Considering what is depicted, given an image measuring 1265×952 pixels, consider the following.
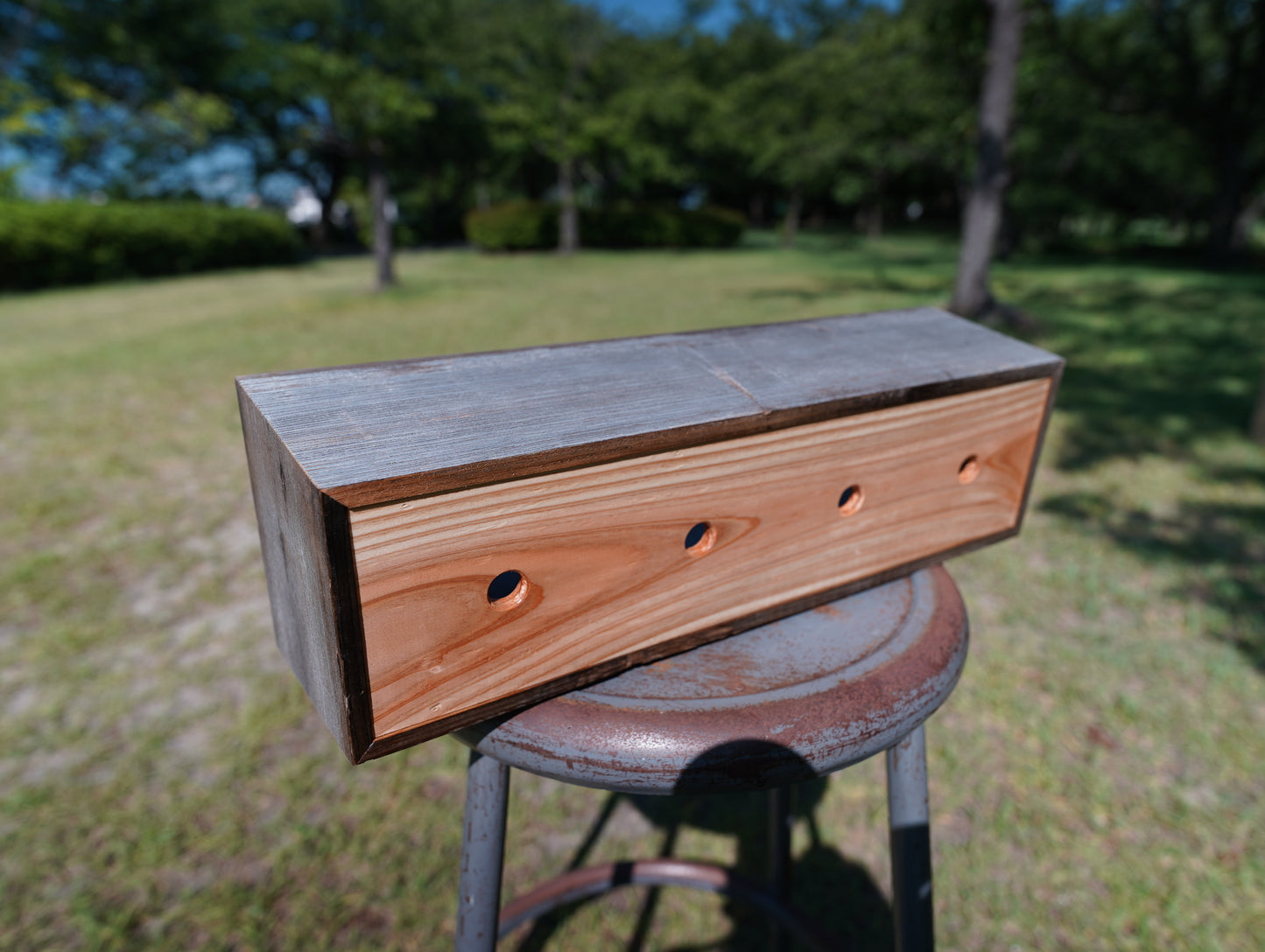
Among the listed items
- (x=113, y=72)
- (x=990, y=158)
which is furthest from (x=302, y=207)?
(x=990, y=158)

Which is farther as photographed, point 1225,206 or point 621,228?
point 621,228

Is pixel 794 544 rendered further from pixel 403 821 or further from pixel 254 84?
pixel 254 84

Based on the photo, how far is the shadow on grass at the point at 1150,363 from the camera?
216 inches

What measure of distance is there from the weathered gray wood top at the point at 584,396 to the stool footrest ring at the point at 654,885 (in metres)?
1.46

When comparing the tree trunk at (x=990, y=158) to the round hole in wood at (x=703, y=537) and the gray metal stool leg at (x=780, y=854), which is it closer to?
the gray metal stool leg at (x=780, y=854)

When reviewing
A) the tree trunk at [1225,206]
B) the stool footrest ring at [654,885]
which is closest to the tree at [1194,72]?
the tree trunk at [1225,206]

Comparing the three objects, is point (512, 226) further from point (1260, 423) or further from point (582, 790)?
point (582, 790)

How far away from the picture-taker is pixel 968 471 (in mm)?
1273

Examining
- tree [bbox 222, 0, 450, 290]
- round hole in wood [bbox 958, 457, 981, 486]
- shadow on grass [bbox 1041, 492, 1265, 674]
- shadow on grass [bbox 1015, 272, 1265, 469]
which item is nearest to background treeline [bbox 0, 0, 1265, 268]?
tree [bbox 222, 0, 450, 290]

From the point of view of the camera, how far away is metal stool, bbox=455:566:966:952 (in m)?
0.94

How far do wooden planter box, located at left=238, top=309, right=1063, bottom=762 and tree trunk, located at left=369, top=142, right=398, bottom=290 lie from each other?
13.2 meters

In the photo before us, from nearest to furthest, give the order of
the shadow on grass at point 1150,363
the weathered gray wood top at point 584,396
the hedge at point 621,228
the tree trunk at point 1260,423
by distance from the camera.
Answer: the weathered gray wood top at point 584,396 → the tree trunk at point 1260,423 → the shadow on grass at point 1150,363 → the hedge at point 621,228

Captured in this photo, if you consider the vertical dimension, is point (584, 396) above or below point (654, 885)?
above

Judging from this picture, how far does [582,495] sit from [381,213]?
534 inches
